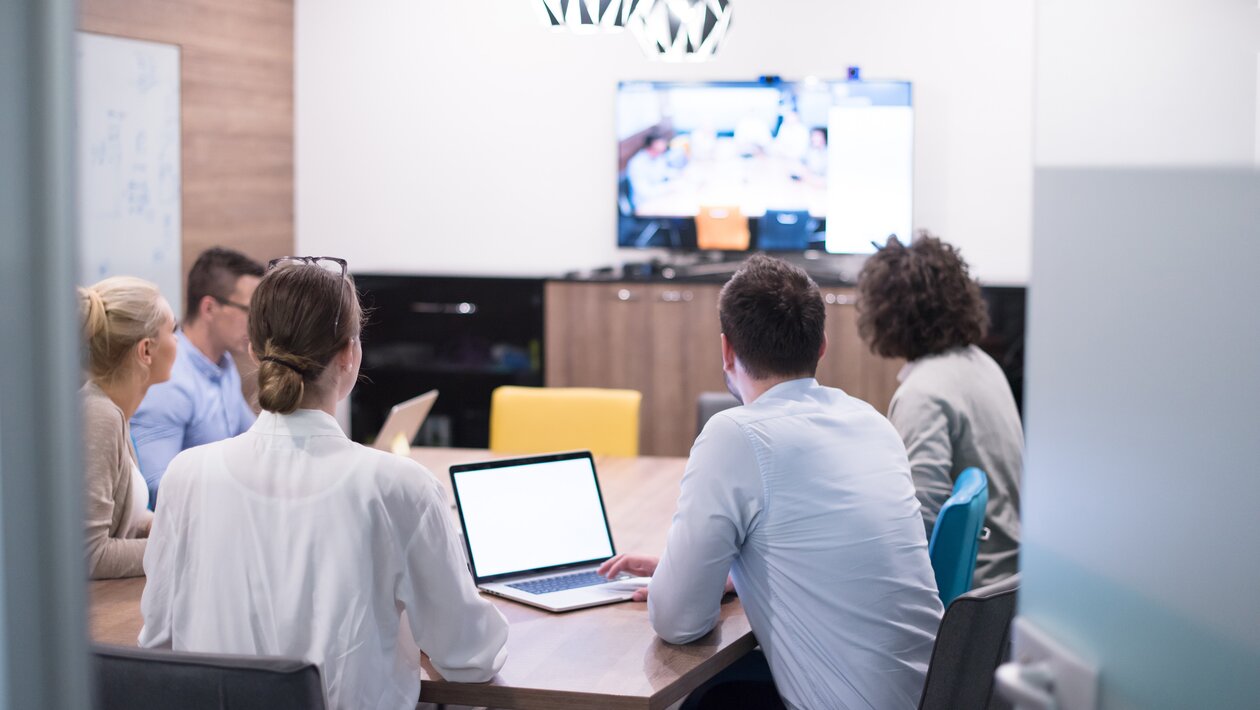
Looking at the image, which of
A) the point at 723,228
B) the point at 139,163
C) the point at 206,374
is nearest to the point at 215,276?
the point at 206,374

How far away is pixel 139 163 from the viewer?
A: 5637 mm

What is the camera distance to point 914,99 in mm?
6215

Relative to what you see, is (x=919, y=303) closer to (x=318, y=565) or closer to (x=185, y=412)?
(x=318, y=565)

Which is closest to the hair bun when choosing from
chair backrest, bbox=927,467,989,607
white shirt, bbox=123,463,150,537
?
white shirt, bbox=123,463,150,537

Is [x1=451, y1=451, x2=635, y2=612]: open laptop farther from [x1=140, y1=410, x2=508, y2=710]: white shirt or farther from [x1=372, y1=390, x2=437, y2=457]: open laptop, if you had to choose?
[x1=372, y1=390, x2=437, y2=457]: open laptop

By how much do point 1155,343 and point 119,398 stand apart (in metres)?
2.10

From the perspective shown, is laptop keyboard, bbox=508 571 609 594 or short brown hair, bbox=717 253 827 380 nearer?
short brown hair, bbox=717 253 827 380

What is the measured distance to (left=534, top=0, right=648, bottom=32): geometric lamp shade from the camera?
317 cm

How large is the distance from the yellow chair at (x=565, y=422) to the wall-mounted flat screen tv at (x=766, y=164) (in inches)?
89.6

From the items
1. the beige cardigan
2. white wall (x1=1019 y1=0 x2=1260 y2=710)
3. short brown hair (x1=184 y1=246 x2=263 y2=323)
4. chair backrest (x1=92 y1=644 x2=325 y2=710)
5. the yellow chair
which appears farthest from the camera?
the yellow chair

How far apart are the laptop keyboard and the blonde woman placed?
76cm

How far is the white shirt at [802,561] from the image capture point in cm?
218

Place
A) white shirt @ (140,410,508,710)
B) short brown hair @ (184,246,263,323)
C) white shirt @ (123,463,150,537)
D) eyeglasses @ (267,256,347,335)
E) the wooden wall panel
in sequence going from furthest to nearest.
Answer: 1. the wooden wall panel
2. short brown hair @ (184,246,263,323)
3. white shirt @ (123,463,150,537)
4. eyeglasses @ (267,256,347,335)
5. white shirt @ (140,410,508,710)

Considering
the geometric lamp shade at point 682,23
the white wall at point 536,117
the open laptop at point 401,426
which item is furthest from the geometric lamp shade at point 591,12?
the white wall at point 536,117
